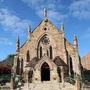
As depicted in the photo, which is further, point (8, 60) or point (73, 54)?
point (8, 60)

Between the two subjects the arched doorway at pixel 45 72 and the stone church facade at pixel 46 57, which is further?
the arched doorway at pixel 45 72

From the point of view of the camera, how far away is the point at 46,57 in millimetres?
52656

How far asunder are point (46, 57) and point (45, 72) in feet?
11.6

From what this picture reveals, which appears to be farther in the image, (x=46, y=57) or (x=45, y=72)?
(x=45, y=72)

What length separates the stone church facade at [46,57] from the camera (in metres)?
51.4

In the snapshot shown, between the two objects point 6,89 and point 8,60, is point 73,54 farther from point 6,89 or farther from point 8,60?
point 8,60

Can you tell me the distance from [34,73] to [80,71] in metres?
8.86

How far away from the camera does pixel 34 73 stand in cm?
5134

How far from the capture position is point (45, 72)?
5456 centimetres

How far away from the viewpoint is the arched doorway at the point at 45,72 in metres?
53.1

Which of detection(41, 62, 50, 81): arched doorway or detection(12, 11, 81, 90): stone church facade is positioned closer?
detection(12, 11, 81, 90): stone church facade

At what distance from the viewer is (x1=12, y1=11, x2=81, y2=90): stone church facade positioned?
5138 centimetres

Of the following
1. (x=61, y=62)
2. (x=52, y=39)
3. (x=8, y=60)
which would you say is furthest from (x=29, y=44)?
(x=8, y=60)

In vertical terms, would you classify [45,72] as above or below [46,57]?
below
